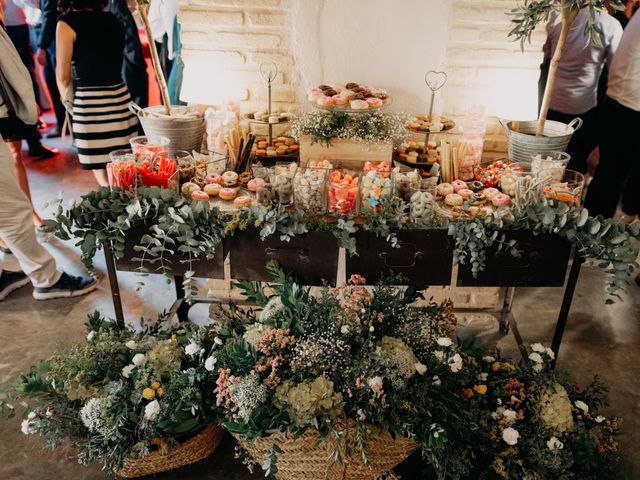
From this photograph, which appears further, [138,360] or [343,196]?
[343,196]

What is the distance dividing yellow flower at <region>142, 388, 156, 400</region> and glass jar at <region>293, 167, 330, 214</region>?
3.10 feet

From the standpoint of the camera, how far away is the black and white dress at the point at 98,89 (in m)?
3.37

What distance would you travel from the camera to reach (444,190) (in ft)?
8.14

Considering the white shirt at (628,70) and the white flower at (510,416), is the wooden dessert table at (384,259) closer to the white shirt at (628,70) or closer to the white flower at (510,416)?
the white flower at (510,416)

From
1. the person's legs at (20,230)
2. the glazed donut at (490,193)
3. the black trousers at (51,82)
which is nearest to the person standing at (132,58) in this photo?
the black trousers at (51,82)

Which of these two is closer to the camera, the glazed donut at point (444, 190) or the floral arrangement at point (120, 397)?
the floral arrangement at point (120, 397)

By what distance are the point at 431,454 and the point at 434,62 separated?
74.2 inches

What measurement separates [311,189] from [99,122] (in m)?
1.96

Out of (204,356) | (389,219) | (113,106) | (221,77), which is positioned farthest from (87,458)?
(113,106)

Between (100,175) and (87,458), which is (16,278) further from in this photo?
(87,458)

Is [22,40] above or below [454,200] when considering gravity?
above

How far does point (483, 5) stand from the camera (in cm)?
269

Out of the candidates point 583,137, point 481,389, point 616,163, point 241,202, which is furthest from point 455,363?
point 583,137

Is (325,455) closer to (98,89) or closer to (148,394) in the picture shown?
(148,394)
